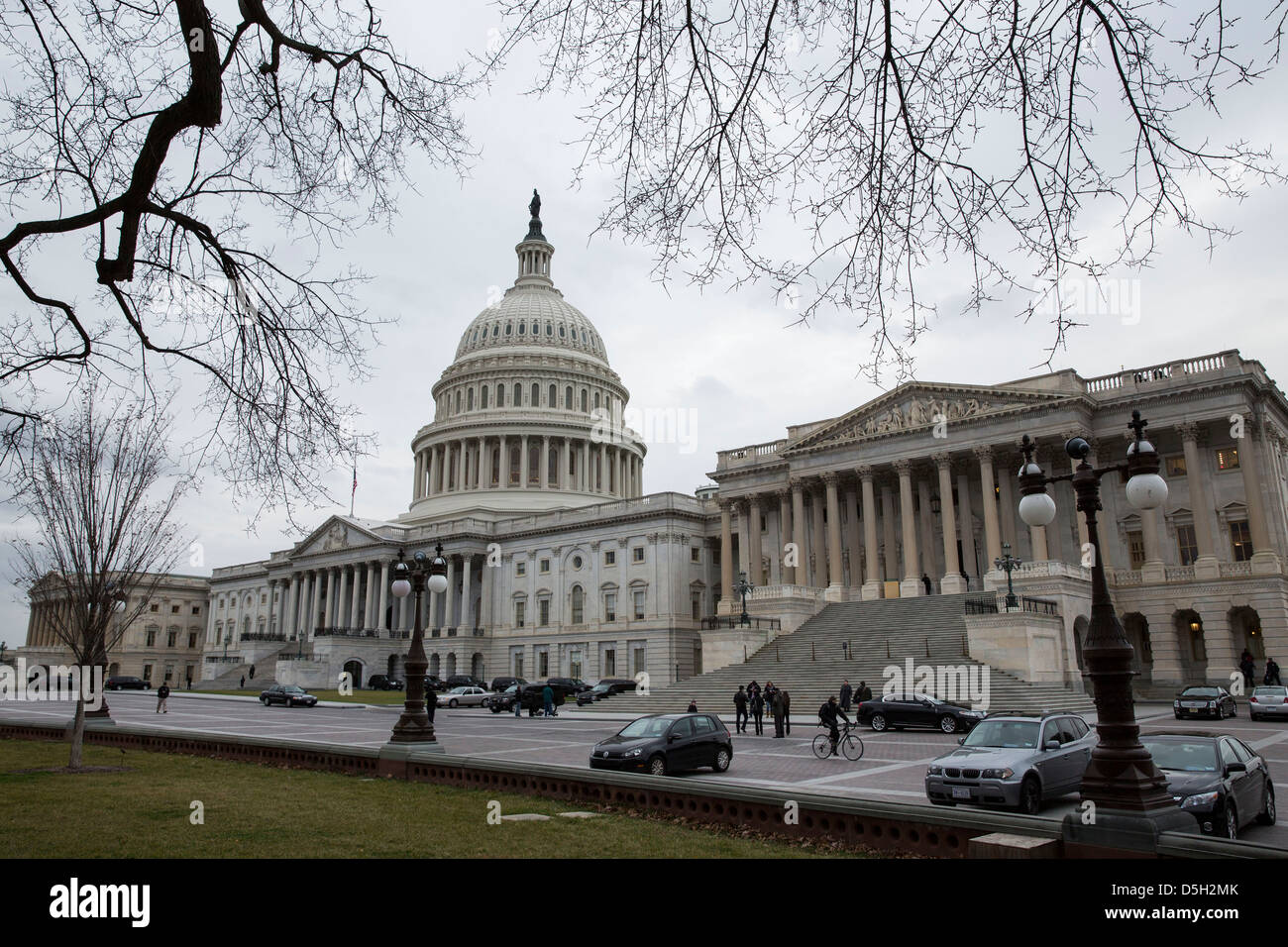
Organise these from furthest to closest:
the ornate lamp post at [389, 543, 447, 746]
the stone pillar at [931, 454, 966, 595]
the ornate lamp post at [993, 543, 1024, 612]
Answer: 1. the stone pillar at [931, 454, 966, 595]
2. the ornate lamp post at [993, 543, 1024, 612]
3. the ornate lamp post at [389, 543, 447, 746]

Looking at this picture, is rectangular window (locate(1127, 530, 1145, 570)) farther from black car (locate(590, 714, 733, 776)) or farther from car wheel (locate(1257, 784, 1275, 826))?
car wheel (locate(1257, 784, 1275, 826))

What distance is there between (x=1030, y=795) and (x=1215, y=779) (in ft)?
10.2

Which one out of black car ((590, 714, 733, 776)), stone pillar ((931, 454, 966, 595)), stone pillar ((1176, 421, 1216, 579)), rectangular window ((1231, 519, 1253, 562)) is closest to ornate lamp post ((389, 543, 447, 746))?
black car ((590, 714, 733, 776))

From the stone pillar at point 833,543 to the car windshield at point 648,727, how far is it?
3830 centimetres

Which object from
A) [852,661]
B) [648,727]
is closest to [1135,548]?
[852,661]

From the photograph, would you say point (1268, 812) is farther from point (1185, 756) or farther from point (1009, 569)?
point (1009, 569)

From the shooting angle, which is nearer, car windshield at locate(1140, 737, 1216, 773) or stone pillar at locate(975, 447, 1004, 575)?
car windshield at locate(1140, 737, 1216, 773)

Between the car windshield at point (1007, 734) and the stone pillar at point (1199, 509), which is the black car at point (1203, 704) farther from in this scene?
the car windshield at point (1007, 734)

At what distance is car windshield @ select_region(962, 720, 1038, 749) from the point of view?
634 inches

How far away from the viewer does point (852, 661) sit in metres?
45.7

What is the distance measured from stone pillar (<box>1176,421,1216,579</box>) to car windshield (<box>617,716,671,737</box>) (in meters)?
38.3

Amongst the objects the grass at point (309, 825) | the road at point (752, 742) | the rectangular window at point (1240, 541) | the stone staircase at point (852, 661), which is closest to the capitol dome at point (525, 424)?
the stone staircase at point (852, 661)
